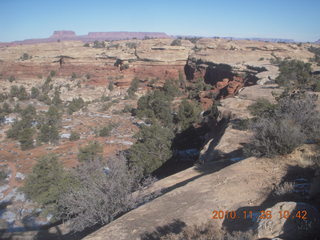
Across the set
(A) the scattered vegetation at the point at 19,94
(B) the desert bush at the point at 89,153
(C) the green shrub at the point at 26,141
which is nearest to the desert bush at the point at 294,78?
(B) the desert bush at the point at 89,153

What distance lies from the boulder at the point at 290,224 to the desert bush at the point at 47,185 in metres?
7.36

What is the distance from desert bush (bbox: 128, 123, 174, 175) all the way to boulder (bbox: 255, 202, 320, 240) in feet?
26.0

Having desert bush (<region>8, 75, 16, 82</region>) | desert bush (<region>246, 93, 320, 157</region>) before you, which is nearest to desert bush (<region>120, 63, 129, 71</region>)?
desert bush (<region>8, 75, 16, 82</region>)

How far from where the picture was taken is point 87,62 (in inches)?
1544

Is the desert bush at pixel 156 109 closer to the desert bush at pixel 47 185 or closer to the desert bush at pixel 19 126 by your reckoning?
the desert bush at pixel 19 126

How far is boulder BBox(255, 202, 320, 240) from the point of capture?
9.64 feet

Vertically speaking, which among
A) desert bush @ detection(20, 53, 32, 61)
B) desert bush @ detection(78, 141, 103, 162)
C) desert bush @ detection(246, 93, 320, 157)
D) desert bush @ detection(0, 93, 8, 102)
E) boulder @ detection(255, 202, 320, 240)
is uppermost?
desert bush @ detection(20, 53, 32, 61)

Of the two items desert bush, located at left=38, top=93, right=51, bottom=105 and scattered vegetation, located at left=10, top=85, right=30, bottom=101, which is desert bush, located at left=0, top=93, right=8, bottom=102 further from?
desert bush, located at left=38, top=93, right=51, bottom=105

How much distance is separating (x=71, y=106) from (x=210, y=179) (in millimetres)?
24049

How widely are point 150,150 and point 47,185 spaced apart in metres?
5.00

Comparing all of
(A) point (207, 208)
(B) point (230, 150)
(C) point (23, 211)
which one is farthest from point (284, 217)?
(C) point (23, 211)

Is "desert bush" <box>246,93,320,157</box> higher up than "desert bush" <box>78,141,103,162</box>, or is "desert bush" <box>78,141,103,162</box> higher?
"desert bush" <box>246,93,320,157</box>

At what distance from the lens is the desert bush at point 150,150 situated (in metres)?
11.4

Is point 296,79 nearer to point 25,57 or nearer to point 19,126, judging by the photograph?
point 19,126
